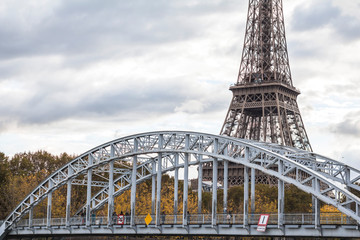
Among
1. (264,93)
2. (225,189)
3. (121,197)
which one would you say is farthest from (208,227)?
(264,93)

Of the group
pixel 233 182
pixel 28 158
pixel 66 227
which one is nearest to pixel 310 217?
pixel 66 227

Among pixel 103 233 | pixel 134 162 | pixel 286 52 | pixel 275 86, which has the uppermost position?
pixel 286 52

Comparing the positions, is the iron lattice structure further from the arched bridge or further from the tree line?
the arched bridge

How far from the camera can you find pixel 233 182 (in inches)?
3369

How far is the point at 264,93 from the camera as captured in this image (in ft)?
284

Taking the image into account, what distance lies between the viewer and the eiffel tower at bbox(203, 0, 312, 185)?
8481 centimetres

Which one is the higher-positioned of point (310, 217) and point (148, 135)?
point (148, 135)

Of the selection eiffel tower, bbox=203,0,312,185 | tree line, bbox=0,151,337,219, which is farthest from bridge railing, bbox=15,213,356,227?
eiffel tower, bbox=203,0,312,185

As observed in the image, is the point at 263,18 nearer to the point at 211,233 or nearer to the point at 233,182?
the point at 233,182

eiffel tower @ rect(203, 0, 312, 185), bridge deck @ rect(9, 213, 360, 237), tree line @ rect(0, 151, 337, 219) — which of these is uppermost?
eiffel tower @ rect(203, 0, 312, 185)

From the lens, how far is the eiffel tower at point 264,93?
84.8m

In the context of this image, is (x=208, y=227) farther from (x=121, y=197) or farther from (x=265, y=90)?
(x=265, y=90)

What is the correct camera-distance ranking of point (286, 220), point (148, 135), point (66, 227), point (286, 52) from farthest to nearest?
point (286, 52) < point (66, 227) < point (148, 135) < point (286, 220)

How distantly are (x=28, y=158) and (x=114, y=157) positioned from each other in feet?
135
